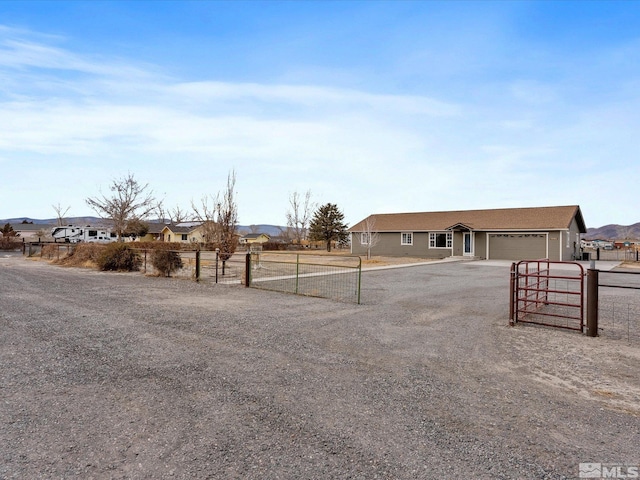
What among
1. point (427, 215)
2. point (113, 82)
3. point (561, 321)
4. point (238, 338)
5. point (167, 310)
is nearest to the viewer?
point (238, 338)

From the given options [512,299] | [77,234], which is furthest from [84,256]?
[77,234]

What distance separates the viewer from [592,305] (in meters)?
6.86

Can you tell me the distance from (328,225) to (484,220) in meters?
21.0

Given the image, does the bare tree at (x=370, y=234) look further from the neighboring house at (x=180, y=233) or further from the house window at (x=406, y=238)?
the neighboring house at (x=180, y=233)

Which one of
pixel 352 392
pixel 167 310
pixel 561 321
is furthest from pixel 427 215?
pixel 352 392

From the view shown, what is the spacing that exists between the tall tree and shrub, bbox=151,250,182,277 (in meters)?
32.7

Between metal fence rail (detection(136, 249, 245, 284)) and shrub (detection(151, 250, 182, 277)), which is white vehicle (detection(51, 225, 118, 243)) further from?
shrub (detection(151, 250, 182, 277))

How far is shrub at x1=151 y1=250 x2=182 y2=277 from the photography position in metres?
16.4

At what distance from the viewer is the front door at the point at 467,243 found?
32.1 m

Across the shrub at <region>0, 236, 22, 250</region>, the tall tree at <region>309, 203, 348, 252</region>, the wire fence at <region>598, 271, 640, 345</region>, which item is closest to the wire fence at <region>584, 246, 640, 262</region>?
the wire fence at <region>598, 271, 640, 345</region>

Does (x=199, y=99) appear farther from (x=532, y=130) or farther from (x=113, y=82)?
(x=532, y=130)

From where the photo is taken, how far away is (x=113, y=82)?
14.9 m

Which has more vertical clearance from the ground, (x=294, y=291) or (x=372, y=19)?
(x=372, y=19)

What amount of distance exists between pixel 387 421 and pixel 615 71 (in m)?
17.4
